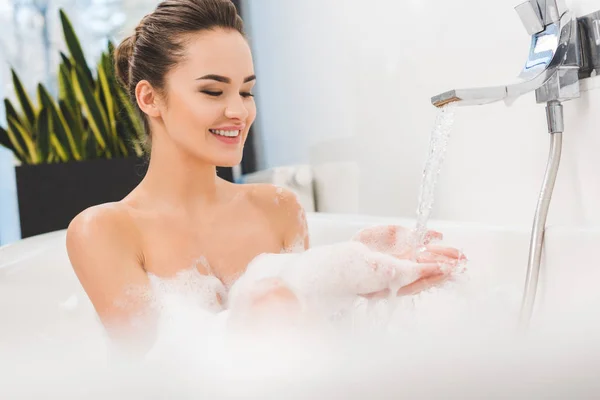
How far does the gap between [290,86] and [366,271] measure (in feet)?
4.94

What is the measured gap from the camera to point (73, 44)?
7.14ft

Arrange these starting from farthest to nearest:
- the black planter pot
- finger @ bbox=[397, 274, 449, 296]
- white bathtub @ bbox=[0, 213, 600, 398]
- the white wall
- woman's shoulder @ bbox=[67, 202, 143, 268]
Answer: the black planter pot
the white wall
woman's shoulder @ bbox=[67, 202, 143, 268]
finger @ bbox=[397, 274, 449, 296]
white bathtub @ bbox=[0, 213, 600, 398]

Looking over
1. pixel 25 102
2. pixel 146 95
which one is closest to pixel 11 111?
pixel 25 102

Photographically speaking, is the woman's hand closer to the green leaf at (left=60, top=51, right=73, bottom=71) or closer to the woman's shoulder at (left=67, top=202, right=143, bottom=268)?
the woman's shoulder at (left=67, top=202, right=143, bottom=268)

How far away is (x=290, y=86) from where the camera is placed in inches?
86.6

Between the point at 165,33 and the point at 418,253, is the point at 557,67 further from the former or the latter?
the point at 165,33

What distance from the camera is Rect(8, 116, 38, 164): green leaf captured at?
212 cm

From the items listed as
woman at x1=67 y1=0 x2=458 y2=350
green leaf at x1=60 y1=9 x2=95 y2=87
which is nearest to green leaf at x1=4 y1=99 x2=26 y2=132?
green leaf at x1=60 y1=9 x2=95 y2=87

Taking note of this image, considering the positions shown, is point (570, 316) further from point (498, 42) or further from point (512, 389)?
point (498, 42)

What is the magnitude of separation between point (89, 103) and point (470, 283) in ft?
5.11

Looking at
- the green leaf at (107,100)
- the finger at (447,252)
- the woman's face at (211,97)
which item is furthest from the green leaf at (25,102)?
the finger at (447,252)

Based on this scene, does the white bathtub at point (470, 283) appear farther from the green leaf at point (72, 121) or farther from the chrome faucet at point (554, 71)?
the green leaf at point (72, 121)

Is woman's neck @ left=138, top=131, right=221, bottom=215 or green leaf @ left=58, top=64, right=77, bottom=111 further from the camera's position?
green leaf @ left=58, top=64, right=77, bottom=111

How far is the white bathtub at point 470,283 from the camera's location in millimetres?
376
